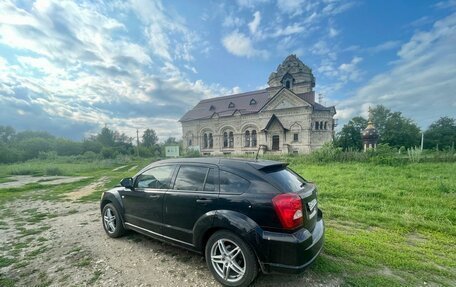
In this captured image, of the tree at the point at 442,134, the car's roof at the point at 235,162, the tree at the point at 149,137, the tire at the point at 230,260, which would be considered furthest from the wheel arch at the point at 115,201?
the tree at the point at 149,137

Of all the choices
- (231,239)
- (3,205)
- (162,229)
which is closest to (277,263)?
(231,239)

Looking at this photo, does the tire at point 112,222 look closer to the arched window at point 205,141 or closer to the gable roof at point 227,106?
the gable roof at point 227,106

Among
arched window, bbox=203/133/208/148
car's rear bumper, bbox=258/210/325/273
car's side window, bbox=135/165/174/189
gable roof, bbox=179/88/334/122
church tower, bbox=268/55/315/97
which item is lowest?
car's rear bumper, bbox=258/210/325/273

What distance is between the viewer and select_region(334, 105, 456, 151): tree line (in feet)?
130

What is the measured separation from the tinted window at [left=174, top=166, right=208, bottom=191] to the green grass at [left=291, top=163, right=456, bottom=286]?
2.14 m

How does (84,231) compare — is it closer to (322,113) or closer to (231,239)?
(231,239)

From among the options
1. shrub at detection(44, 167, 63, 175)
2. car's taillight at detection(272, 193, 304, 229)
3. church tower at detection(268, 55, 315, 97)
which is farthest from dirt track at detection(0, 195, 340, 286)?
church tower at detection(268, 55, 315, 97)

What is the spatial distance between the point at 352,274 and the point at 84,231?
5415 mm

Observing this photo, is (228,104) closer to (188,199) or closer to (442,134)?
(188,199)

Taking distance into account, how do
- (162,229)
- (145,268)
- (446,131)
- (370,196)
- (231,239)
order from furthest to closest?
(446,131)
(370,196)
(162,229)
(145,268)
(231,239)

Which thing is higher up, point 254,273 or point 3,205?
point 254,273

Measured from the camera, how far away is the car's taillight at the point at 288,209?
2.39 meters

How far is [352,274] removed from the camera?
281 centimetres

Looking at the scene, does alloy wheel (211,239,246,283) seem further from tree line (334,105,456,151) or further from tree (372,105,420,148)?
tree (372,105,420,148)
